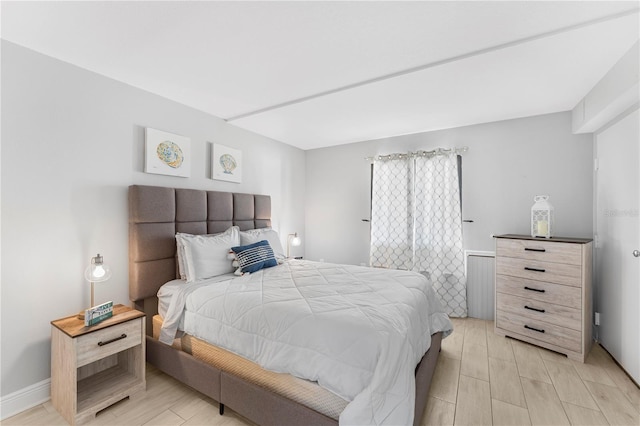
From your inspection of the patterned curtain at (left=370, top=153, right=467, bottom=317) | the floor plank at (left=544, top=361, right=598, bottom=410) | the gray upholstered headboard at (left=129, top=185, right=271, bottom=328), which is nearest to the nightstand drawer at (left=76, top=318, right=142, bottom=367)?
the gray upholstered headboard at (left=129, top=185, right=271, bottom=328)

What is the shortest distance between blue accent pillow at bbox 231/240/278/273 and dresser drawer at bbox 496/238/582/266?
2395 millimetres

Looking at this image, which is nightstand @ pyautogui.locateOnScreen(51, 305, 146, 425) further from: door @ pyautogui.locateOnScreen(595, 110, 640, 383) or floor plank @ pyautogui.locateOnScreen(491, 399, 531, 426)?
door @ pyautogui.locateOnScreen(595, 110, 640, 383)

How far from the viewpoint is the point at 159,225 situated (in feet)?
8.07

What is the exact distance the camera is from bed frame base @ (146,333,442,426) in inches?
56.4

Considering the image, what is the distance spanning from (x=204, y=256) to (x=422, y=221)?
2714 millimetres

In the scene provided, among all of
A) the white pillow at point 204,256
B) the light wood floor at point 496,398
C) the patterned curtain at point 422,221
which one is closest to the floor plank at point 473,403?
the light wood floor at point 496,398

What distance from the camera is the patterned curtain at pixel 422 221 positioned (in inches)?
135

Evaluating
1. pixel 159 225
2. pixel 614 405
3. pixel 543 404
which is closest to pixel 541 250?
pixel 614 405

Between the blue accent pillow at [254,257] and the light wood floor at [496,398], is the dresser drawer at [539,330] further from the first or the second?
the blue accent pillow at [254,257]

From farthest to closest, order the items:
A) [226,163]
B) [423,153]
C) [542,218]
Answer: [423,153] → [226,163] → [542,218]

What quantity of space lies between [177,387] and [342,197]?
3144mm

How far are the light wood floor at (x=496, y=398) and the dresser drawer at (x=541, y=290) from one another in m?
0.49

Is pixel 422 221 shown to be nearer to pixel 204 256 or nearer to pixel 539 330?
pixel 539 330

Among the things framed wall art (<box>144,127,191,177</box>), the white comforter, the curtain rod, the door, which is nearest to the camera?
the white comforter
